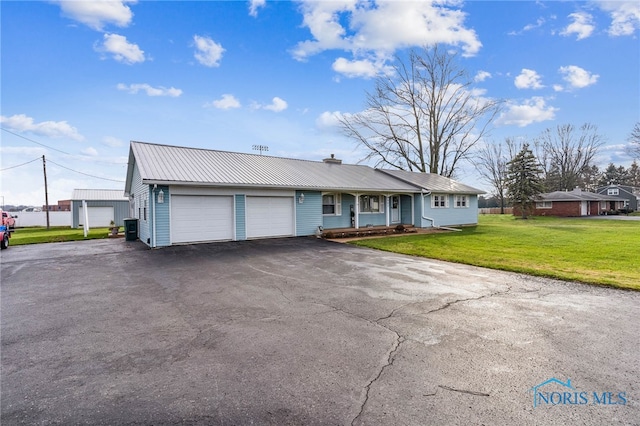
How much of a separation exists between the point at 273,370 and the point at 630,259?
11293mm

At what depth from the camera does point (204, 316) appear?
14.9 feet

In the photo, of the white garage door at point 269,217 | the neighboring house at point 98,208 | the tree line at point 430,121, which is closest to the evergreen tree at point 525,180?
the tree line at point 430,121

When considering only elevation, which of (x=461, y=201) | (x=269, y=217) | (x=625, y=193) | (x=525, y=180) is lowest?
(x=269, y=217)

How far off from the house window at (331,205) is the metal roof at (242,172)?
86 cm

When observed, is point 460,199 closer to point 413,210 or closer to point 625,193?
point 413,210

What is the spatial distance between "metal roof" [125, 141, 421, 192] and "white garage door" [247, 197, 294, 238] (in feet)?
3.07

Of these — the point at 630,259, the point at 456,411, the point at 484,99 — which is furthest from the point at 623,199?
the point at 456,411

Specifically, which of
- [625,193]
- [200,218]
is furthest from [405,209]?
[625,193]

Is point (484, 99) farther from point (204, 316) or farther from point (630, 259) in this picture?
point (204, 316)

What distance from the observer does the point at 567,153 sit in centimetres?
4734

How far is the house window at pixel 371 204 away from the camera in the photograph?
18.2m

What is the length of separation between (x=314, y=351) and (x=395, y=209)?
1758cm

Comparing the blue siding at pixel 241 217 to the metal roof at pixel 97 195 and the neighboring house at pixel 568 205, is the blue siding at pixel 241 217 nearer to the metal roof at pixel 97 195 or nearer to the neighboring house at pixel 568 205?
the metal roof at pixel 97 195

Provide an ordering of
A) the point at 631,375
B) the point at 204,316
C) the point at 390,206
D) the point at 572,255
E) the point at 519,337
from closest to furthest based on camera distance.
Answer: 1. the point at 631,375
2. the point at 519,337
3. the point at 204,316
4. the point at 572,255
5. the point at 390,206
